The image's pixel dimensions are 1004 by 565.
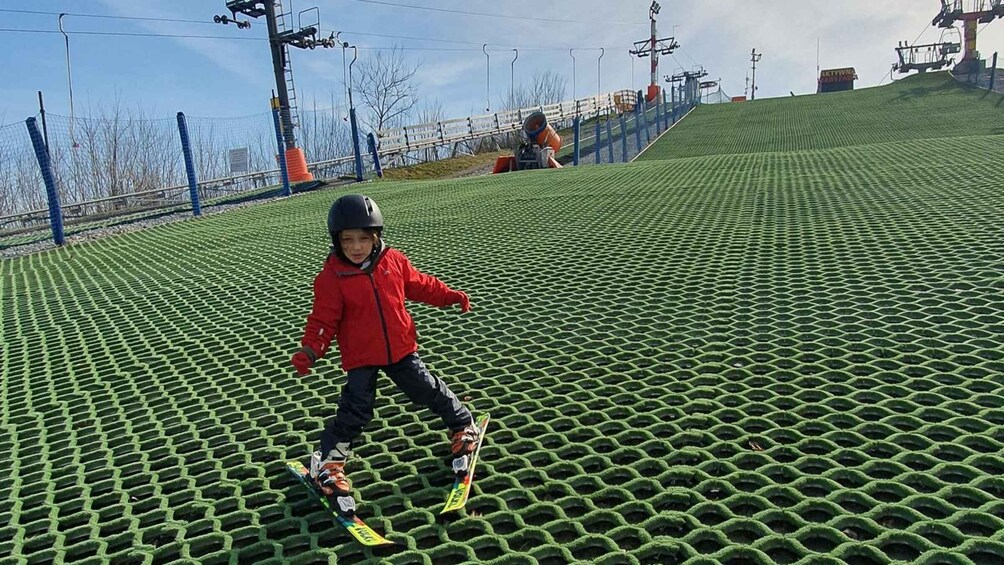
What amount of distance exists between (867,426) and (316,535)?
6.62 ft

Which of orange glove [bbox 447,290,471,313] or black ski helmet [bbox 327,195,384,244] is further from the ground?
black ski helmet [bbox 327,195,384,244]

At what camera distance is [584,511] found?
2.19 metres

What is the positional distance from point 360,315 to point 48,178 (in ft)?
32.3

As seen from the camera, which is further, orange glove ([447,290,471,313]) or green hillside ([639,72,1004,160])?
green hillside ([639,72,1004,160])

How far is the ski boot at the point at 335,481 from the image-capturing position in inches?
86.7

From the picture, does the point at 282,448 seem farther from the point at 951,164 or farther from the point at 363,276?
the point at 951,164

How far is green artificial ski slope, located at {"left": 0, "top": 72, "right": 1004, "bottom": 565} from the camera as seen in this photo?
208cm

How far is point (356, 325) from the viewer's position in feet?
7.56

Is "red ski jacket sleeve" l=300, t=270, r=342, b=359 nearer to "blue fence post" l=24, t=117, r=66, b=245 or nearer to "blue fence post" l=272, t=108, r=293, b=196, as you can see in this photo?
"blue fence post" l=24, t=117, r=66, b=245

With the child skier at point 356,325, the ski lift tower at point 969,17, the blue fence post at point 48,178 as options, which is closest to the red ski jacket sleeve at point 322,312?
the child skier at point 356,325

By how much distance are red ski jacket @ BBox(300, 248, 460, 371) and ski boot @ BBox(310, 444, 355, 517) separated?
12.0 inches

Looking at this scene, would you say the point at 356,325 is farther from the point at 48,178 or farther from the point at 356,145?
the point at 356,145

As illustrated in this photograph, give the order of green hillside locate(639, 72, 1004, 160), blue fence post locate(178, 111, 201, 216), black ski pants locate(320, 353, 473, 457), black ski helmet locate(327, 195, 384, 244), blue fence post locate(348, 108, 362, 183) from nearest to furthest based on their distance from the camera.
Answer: black ski helmet locate(327, 195, 384, 244), black ski pants locate(320, 353, 473, 457), blue fence post locate(178, 111, 201, 216), blue fence post locate(348, 108, 362, 183), green hillside locate(639, 72, 1004, 160)

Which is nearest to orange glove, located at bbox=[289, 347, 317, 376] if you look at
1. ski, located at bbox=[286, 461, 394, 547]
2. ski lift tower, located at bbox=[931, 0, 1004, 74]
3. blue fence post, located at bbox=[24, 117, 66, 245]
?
ski, located at bbox=[286, 461, 394, 547]
